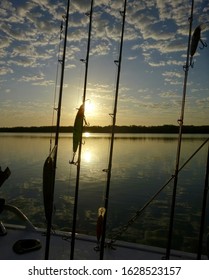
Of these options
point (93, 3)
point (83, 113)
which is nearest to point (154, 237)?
point (83, 113)

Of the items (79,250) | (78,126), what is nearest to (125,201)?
(79,250)

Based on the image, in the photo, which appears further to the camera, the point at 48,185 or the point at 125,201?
the point at 125,201

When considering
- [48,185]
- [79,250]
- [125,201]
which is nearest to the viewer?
[48,185]

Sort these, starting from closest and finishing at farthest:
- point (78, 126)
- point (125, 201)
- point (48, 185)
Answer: point (48, 185), point (78, 126), point (125, 201)

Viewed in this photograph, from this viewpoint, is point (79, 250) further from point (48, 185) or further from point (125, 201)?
point (125, 201)

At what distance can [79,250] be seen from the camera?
6.27 metres

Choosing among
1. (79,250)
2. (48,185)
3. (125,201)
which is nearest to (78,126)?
(48,185)

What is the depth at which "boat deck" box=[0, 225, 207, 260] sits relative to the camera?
5926 mm

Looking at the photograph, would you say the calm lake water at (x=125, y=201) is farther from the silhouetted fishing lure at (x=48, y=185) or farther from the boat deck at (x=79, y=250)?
the silhouetted fishing lure at (x=48, y=185)

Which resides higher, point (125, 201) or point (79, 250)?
point (79, 250)

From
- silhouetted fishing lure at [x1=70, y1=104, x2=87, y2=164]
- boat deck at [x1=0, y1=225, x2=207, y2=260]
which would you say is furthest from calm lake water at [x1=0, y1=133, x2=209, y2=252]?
silhouetted fishing lure at [x1=70, y1=104, x2=87, y2=164]

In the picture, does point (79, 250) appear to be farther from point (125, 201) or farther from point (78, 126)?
point (125, 201)

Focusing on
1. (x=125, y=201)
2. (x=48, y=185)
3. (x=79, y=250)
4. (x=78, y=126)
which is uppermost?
(x=78, y=126)

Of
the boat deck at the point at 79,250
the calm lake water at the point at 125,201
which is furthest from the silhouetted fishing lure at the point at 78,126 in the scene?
the calm lake water at the point at 125,201
